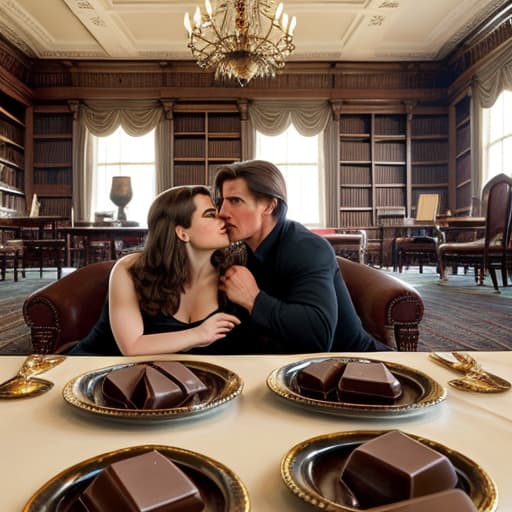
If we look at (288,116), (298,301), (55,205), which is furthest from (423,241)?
(55,205)

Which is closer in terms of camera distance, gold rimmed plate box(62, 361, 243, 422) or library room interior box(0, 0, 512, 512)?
library room interior box(0, 0, 512, 512)

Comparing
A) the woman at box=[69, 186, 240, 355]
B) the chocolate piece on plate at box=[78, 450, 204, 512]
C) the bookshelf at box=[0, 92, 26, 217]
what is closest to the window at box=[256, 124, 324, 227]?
the bookshelf at box=[0, 92, 26, 217]

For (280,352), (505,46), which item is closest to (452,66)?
(505,46)

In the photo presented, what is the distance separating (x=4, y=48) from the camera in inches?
263

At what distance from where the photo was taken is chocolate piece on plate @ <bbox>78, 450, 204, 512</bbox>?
31cm

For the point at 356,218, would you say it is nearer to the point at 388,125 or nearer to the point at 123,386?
the point at 388,125

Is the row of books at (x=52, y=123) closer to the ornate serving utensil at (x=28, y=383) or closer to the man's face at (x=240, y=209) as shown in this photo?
the man's face at (x=240, y=209)

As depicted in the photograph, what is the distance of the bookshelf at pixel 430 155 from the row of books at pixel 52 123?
5961mm

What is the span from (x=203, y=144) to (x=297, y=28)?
7.71 feet

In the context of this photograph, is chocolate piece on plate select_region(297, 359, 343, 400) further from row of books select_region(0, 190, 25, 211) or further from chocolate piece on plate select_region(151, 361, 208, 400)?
row of books select_region(0, 190, 25, 211)

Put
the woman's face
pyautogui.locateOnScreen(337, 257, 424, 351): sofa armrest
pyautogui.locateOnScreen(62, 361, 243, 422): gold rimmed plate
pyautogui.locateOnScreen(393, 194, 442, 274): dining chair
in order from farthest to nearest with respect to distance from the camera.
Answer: pyautogui.locateOnScreen(393, 194, 442, 274): dining chair → pyautogui.locateOnScreen(337, 257, 424, 351): sofa armrest → the woman's face → pyautogui.locateOnScreen(62, 361, 243, 422): gold rimmed plate

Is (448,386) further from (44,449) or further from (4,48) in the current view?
(4,48)

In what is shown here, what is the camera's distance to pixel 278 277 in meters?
1.32

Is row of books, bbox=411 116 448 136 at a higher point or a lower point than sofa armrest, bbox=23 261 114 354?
higher
